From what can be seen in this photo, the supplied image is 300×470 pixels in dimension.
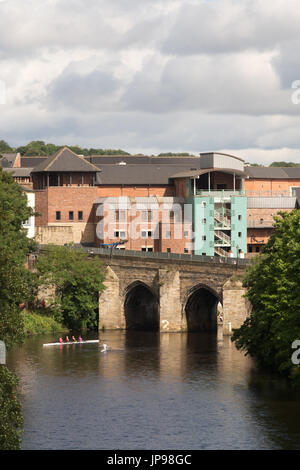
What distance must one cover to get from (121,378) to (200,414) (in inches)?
576

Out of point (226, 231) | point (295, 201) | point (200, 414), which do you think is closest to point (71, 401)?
point (200, 414)

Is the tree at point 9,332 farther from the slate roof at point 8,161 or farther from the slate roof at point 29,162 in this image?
the slate roof at point 29,162

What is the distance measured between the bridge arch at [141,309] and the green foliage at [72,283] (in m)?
4.01

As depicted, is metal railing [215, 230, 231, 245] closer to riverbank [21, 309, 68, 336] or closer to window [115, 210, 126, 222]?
window [115, 210, 126, 222]

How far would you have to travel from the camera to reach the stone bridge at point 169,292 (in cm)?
10225

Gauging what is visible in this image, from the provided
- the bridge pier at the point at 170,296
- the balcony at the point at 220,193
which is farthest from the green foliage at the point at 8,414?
the balcony at the point at 220,193

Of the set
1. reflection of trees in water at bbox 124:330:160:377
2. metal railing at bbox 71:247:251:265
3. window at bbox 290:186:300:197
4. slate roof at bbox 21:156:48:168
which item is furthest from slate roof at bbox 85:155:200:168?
reflection of trees in water at bbox 124:330:160:377

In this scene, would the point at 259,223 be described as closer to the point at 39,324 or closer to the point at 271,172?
the point at 271,172

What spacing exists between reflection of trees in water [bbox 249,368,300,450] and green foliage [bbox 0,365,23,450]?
18.3m

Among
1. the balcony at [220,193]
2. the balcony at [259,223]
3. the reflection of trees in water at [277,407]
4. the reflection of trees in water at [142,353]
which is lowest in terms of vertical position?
the reflection of trees in water at [277,407]

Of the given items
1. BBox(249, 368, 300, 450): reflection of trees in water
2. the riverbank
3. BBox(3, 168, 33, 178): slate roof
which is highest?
BBox(3, 168, 33, 178): slate roof

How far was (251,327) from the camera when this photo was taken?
8062 cm

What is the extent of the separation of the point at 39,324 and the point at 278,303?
135 feet

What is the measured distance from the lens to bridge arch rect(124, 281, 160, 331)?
380ft
